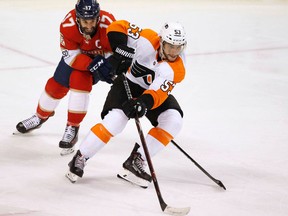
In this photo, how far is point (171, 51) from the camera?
3174mm

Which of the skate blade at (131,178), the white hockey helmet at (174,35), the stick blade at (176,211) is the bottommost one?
the skate blade at (131,178)

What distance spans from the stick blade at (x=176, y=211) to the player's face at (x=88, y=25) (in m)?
1.19

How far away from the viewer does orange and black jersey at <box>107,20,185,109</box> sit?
316 cm

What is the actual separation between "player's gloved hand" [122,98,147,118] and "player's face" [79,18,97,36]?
66cm

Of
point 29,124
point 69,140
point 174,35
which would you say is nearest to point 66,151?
point 69,140

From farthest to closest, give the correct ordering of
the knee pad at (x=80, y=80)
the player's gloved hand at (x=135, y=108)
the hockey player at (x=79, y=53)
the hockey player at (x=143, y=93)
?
the knee pad at (x=80, y=80) → the hockey player at (x=79, y=53) → the hockey player at (x=143, y=93) → the player's gloved hand at (x=135, y=108)

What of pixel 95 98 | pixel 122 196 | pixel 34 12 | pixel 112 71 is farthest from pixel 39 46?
pixel 122 196

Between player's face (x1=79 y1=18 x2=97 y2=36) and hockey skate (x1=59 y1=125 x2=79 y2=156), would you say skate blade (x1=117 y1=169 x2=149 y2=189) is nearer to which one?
hockey skate (x1=59 y1=125 x2=79 y2=156)

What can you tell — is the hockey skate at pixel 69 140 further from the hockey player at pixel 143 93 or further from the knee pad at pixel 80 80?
the hockey player at pixel 143 93

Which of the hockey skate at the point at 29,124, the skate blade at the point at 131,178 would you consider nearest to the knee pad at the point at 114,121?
the skate blade at the point at 131,178

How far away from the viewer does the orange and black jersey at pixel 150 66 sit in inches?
124

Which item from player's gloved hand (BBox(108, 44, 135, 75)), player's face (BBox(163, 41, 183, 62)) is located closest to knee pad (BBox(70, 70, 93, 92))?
player's gloved hand (BBox(108, 44, 135, 75))

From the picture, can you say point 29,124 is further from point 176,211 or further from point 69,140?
point 176,211

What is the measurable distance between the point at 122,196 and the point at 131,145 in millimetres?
866
